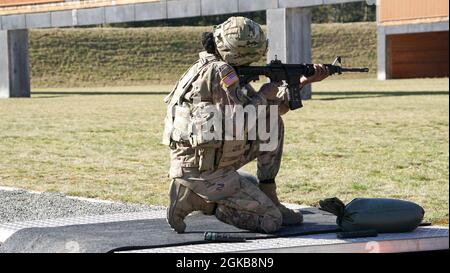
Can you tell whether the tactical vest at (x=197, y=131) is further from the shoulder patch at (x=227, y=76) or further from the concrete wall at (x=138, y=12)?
the concrete wall at (x=138, y=12)

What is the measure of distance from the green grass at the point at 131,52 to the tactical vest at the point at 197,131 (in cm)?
4879

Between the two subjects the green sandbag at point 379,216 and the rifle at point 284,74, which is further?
the rifle at point 284,74

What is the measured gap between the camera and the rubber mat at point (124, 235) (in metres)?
6.42

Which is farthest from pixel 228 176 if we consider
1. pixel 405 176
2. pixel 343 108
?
pixel 343 108

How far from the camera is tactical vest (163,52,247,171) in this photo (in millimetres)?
6652

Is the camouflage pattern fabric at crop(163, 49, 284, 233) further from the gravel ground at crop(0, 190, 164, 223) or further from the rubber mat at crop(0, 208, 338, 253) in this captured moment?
the gravel ground at crop(0, 190, 164, 223)

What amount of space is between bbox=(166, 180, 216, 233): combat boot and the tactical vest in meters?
0.19

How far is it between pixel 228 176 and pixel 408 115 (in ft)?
52.5

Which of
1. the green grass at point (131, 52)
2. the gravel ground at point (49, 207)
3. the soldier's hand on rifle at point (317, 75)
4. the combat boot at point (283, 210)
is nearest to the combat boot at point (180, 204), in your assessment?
the combat boot at point (283, 210)

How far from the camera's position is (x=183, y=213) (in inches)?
272

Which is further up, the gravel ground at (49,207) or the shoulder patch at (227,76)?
the shoulder patch at (227,76)

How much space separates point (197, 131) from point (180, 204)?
22.6 inches
